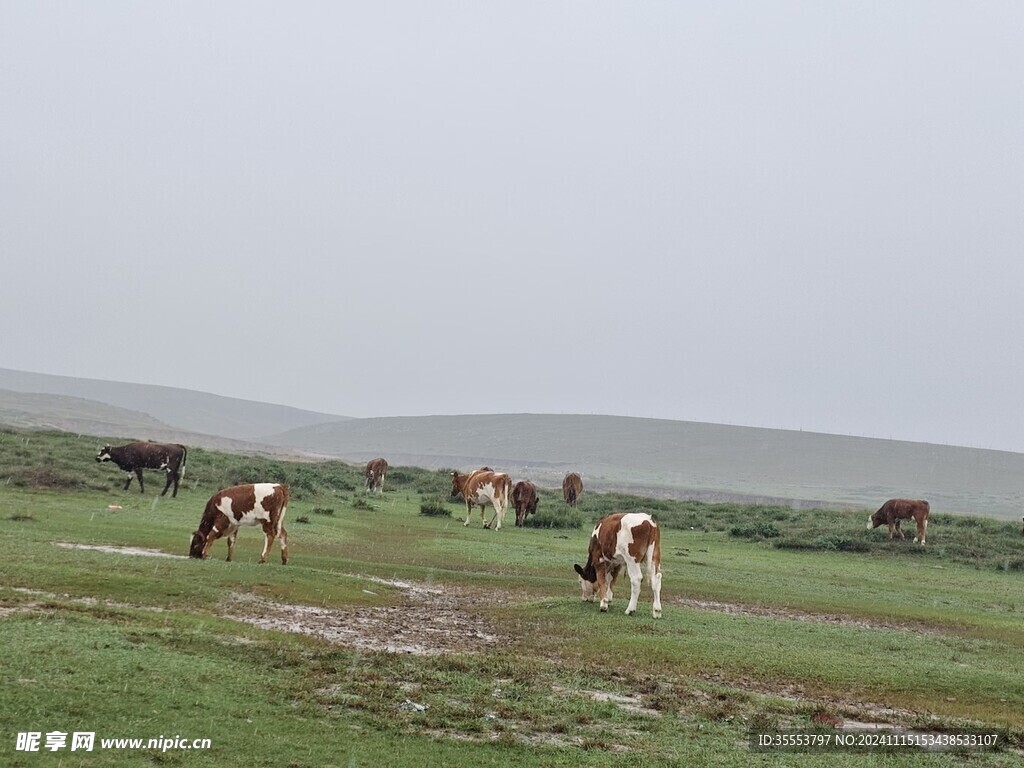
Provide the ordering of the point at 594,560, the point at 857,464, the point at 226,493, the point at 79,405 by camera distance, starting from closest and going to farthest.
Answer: the point at 594,560
the point at 226,493
the point at 857,464
the point at 79,405

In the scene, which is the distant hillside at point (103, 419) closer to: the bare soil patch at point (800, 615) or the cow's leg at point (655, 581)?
the bare soil patch at point (800, 615)

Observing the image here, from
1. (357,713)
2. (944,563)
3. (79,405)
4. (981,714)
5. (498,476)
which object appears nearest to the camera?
(357,713)

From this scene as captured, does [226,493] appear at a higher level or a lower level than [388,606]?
higher

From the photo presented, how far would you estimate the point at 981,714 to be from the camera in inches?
443

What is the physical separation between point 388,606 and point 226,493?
17.1 feet

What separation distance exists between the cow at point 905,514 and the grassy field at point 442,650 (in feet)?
23.3

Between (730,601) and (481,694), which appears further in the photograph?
(730,601)

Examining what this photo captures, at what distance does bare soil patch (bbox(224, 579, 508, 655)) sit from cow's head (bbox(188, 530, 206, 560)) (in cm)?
407

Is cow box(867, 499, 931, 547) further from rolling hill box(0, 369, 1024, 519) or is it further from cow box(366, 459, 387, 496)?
rolling hill box(0, 369, 1024, 519)

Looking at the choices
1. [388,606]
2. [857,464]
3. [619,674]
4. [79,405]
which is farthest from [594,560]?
[79,405]

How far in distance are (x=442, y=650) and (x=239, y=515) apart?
820cm

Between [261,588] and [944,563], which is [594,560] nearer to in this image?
[261,588]

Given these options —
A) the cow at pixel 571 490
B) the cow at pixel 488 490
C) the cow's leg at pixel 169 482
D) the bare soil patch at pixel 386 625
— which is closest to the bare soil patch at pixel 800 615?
the bare soil patch at pixel 386 625

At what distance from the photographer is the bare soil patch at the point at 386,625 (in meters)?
12.7
